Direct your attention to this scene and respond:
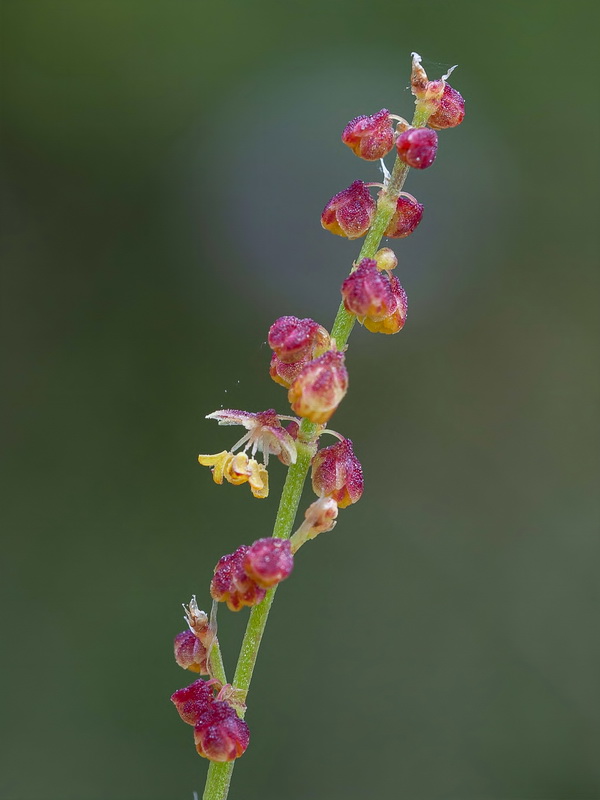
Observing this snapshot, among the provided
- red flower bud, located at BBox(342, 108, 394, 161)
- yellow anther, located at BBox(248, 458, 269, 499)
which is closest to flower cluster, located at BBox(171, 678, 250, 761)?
yellow anther, located at BBox(248, 458, 269, 499)

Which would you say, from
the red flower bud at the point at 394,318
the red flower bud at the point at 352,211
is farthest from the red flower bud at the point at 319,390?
the red flower bud at the point at 352,211

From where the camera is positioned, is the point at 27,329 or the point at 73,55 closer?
the point at 73,55

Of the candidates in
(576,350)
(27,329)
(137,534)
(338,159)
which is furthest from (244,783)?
(338,159)

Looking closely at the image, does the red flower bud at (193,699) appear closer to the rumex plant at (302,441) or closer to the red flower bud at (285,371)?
the rumex plant at (302,441)

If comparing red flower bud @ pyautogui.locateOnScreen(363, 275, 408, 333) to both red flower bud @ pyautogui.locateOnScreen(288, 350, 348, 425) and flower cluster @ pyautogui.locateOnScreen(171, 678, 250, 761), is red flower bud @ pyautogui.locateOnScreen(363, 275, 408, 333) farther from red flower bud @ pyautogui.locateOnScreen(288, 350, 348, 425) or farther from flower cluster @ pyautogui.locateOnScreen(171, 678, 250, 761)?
flower cluster @ pyautogui.locateOnScreen(171, 678, 250, 761)

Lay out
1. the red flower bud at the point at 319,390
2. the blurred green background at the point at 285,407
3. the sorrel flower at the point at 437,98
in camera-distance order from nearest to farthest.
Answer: the red flower bud at the point at 319,390, the sorrel flower at the point at 437,98, the blurred green background at the point at 285,407

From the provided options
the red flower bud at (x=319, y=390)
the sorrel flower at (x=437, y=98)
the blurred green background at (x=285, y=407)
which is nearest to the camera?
the red flower bud at (x=319, y=390)

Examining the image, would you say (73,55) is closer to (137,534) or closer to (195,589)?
(137,534)

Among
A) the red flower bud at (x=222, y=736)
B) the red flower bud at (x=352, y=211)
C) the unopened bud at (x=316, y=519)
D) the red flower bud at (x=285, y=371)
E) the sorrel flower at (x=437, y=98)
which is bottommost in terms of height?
the red flower bud at (x=222, y=736)
